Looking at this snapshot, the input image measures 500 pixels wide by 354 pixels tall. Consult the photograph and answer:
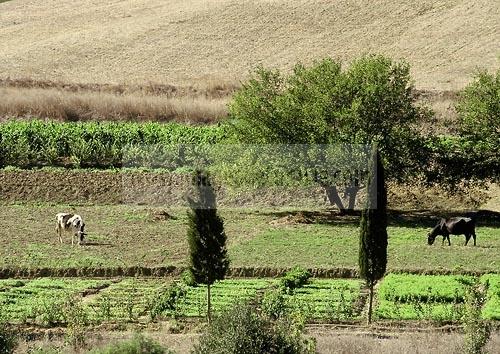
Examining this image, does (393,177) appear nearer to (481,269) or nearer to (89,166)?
(481,269)

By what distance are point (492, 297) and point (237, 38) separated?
6182cm

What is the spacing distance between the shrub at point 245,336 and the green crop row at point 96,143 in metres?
36.2

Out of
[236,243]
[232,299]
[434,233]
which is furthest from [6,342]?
[434,233]

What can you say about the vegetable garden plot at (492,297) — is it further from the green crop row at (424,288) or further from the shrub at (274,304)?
the shrub at (274,304)

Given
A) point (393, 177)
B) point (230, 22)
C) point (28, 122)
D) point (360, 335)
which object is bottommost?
point (360, 335)

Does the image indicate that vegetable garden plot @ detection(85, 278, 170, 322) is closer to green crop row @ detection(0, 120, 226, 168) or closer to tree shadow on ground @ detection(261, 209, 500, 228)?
tree shadow on ground @ detection(261, 209, 500, 228)

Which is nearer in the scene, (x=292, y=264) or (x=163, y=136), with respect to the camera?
(x=292, y=264)

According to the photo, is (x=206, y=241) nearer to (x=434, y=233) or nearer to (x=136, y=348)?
(x=136, y=348)

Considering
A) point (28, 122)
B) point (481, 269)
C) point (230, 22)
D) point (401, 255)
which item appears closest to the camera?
point (481, 269)

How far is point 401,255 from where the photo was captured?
40.8 metres

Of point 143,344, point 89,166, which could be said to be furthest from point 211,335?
point 89,166

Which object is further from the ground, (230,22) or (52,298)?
(230,22)

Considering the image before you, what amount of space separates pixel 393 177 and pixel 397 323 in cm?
2030

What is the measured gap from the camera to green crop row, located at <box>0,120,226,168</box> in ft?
200
